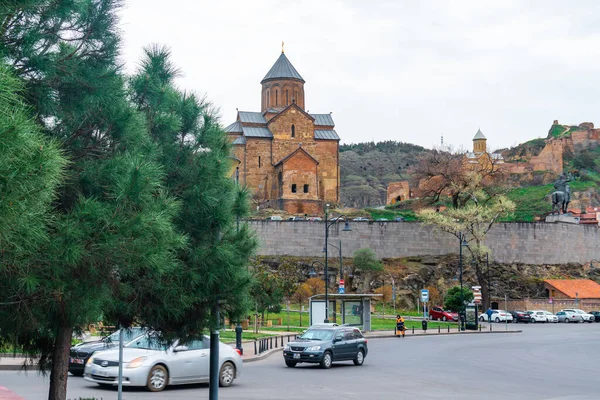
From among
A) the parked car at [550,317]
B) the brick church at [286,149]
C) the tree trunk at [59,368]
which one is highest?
the brick church at [286,149]

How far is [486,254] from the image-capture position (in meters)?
64.1

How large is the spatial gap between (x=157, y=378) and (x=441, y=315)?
134 feet

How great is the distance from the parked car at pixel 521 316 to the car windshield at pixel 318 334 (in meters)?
35.8

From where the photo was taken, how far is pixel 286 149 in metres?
86.2

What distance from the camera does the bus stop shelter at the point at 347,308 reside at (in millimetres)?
35281

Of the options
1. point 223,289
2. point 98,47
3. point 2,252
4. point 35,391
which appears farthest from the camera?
point 35,391

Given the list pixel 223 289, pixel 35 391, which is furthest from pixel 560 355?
pixel 223 289

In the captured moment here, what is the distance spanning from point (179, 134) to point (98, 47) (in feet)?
8.05

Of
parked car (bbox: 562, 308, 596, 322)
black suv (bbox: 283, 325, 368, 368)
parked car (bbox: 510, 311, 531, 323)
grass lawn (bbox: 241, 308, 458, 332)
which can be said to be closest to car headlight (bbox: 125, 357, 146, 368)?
black suv (bbox: 283, 325, 368, 368)

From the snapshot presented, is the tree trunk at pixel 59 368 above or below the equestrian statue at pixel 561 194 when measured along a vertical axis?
below

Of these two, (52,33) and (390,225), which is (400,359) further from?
(390,225)

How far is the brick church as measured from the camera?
81688 mm

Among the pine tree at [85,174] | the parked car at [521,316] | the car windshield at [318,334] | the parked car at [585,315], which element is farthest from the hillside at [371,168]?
the pine tree at [85,174]

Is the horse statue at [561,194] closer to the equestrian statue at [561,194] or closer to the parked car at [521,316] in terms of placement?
the equestrian statue at [561,194]
